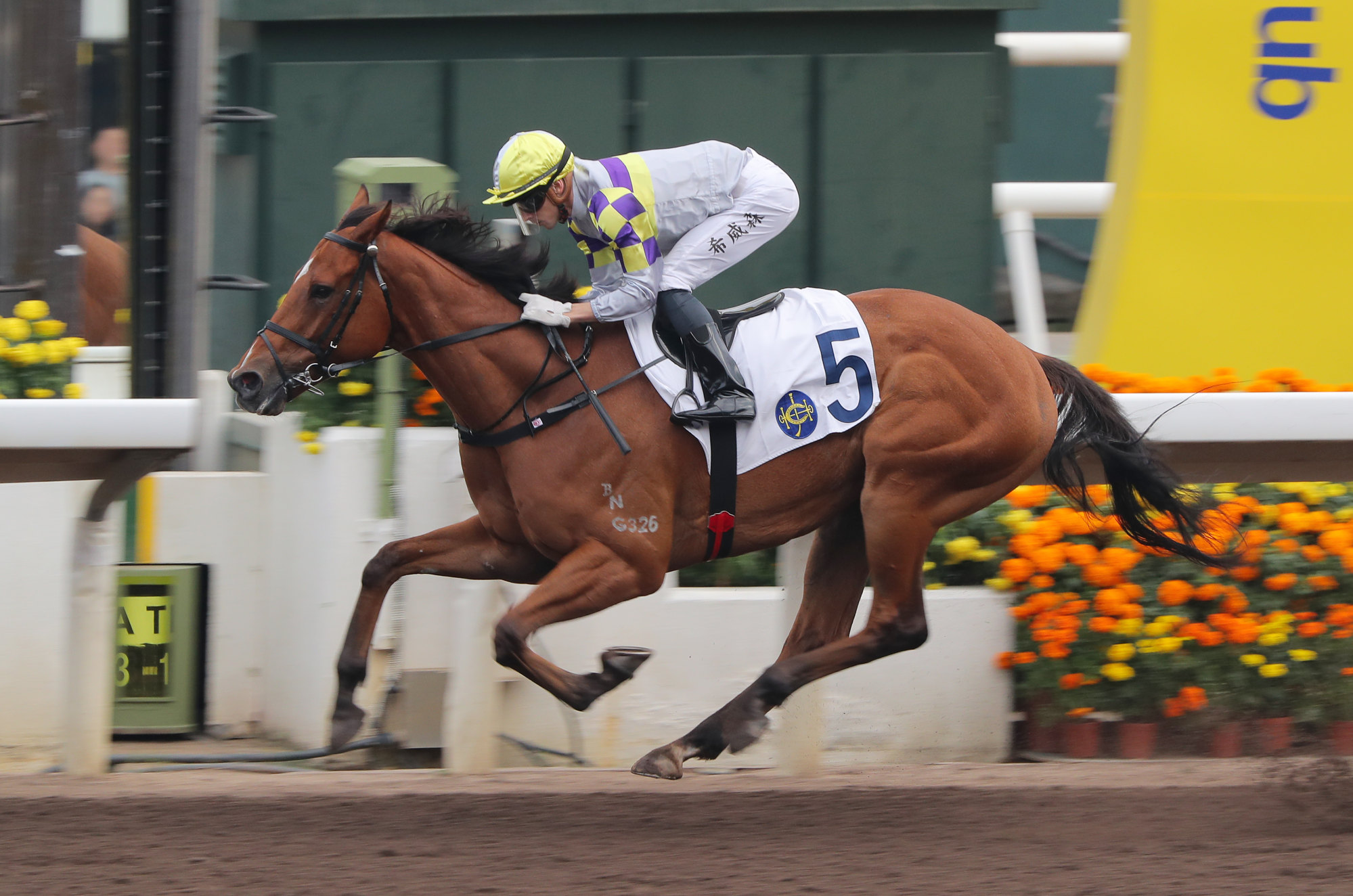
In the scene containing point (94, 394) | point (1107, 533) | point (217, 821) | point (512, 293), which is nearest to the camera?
point (217, 821)

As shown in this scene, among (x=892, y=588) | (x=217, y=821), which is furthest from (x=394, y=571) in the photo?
(x=892, y=588)

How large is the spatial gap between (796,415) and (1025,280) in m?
2.50

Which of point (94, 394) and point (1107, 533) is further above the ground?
point (94, 394)

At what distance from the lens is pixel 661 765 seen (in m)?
4.06

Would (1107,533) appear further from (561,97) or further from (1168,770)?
(561,97)

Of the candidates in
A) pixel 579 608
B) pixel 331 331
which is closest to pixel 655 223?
pixel 331 331

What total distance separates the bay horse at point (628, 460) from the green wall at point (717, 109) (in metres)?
2.47

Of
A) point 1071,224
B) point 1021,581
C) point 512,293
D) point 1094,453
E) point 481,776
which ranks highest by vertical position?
point 1071,224

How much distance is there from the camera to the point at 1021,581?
5.07 meters

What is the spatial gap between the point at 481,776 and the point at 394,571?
858 millimetres

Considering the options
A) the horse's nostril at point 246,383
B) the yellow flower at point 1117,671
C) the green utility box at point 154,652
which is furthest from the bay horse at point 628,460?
the green utility box at point 154,652

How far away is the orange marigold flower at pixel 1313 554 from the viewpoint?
198 inches

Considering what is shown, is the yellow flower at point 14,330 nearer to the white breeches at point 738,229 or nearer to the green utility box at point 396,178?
the green utility box at point 396,178

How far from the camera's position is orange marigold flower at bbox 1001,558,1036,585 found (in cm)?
505
